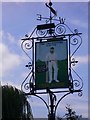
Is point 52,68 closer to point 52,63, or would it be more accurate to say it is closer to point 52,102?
point 52,63

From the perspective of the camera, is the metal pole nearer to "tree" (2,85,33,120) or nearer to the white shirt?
the white shirt

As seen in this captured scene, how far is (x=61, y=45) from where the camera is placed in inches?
322

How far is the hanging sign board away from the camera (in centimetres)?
810

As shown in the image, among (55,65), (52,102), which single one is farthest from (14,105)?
(55,65)

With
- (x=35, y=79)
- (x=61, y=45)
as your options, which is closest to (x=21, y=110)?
(x=35, y=79)

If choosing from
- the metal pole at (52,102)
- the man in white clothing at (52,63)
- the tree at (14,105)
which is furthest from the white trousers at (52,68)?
the tree at (14,105)

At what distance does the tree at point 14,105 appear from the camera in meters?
9.65

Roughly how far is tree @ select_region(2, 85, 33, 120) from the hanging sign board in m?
1.71

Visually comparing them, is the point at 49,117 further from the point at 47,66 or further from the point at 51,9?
the point at 51,9

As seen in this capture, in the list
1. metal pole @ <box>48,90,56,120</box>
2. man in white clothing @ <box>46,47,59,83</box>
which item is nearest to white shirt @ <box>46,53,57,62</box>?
man in white clothing @ <box>46,47,59,83</box>

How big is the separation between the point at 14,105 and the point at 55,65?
2.40 m

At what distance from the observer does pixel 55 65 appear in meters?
8.13

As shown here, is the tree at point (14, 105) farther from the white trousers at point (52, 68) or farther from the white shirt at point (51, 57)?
the white shirt at point (51, 57)

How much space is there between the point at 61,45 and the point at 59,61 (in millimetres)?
354
